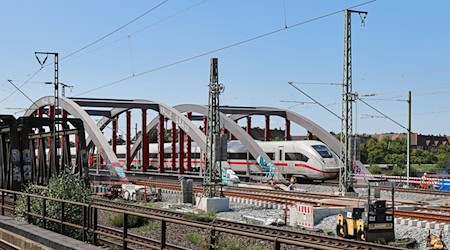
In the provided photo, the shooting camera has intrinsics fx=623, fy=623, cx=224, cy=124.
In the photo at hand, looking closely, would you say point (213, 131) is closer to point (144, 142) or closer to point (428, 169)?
point (144, 142)

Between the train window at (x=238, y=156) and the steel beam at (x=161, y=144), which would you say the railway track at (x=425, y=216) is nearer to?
the train window at (x=238, y=156)

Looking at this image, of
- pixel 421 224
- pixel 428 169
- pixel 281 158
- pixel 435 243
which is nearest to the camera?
pixel 435 243

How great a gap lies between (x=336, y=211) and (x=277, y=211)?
4.13m

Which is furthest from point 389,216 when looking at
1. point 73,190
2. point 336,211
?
point 73,190

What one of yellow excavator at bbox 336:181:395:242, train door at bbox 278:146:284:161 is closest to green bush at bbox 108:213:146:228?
yellow excavator at bbox 336:181:395:242

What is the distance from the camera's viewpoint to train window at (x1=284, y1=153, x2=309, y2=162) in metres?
48.7

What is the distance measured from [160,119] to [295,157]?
20.9m

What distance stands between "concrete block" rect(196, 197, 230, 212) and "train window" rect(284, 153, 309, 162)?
2035 cm

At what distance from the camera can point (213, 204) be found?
28469 millimetres

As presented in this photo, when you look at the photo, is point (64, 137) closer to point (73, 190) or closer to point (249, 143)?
point (73, 190)

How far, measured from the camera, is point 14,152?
98.1ft

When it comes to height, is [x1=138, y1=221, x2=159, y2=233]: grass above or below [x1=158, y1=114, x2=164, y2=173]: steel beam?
below

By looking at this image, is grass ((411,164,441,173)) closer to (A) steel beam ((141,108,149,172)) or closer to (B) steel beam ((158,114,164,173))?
(B) steel beam ((158,114,164,173))

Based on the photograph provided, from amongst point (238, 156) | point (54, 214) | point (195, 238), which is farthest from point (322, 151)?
point (54, 214)
